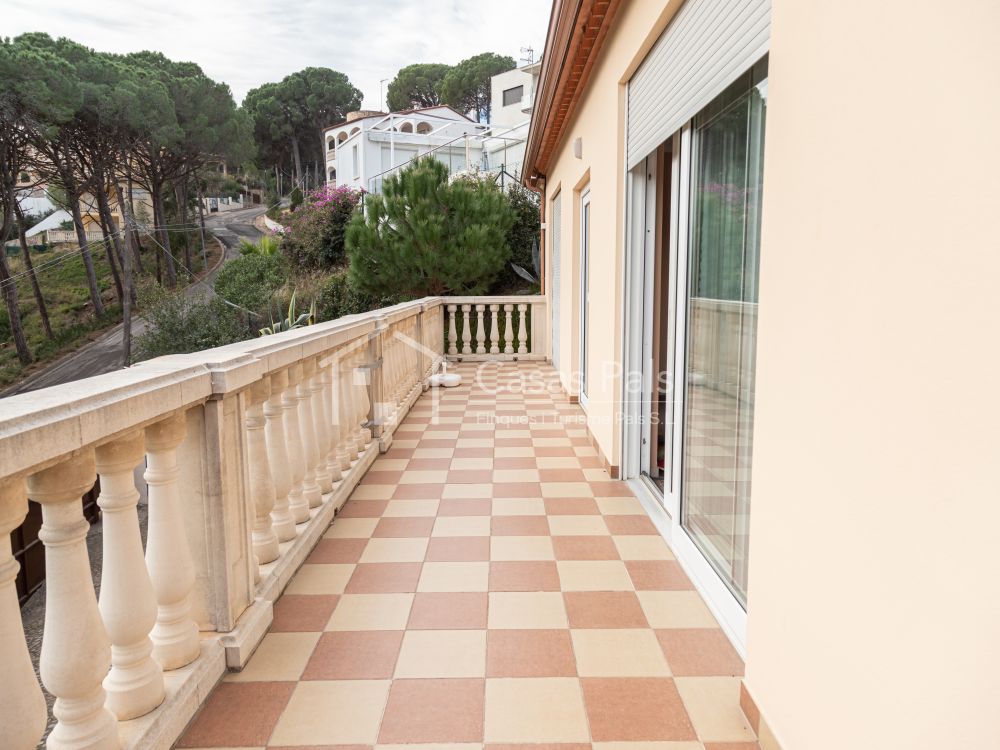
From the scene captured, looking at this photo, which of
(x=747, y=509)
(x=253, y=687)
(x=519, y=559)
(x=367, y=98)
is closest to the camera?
(x=253, y=687)

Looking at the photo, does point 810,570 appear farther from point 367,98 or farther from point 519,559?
point 367,98

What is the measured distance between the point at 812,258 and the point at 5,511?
1633 millimetres

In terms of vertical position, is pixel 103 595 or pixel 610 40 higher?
pixel 610 40

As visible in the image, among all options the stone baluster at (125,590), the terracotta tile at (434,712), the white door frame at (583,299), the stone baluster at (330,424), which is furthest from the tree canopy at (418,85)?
the stone baluster at (125,590)

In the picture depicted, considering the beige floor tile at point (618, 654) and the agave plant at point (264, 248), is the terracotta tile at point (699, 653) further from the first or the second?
the agave plant at point (264, 248)

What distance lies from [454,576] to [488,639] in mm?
551

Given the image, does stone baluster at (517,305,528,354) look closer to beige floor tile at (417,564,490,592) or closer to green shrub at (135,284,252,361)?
beige floor tile at (417,564,490,592)

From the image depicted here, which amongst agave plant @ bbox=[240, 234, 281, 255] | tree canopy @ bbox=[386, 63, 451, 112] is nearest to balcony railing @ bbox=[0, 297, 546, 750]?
agave plant @ bbox=[240, 234, 281, 255]

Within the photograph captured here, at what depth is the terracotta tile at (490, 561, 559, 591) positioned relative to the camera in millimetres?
2732

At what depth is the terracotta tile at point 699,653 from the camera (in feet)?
6.92

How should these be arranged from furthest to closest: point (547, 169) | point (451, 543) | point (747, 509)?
1. point (547, 169)
2. point (451, 543)
3. point (747, 509)

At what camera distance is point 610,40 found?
13.6ft

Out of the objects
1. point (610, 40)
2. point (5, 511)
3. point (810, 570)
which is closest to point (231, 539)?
point (5, 511)

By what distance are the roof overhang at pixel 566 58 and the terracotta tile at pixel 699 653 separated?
3.25 meters
